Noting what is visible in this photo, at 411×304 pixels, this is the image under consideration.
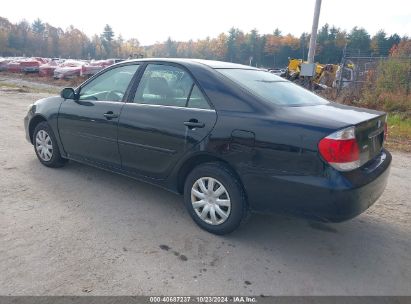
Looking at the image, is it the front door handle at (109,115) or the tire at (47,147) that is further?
the tire at (47,147)

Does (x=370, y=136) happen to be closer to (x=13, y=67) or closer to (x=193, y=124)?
(x=193, y=124)

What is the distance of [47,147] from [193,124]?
2.74 meters

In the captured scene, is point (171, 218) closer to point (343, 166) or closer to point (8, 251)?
point (8, 251)

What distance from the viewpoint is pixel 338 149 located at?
9.23 ft

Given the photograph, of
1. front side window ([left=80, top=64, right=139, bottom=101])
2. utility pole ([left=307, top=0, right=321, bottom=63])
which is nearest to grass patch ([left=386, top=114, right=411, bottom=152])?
utility pole ([left=307, top=0, right=321, bottom=63])

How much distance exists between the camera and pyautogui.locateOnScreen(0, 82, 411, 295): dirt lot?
2709mm

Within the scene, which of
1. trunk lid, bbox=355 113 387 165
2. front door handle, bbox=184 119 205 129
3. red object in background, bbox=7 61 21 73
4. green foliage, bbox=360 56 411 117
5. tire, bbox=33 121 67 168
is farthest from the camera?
red object in background, bbox=7 61 21 73

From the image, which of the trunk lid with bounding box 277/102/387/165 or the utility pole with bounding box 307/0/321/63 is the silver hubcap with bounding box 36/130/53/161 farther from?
the utility pole with bounding box 307/0/321/63

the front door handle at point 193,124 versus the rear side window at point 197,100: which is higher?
the rear side window at point 197,100

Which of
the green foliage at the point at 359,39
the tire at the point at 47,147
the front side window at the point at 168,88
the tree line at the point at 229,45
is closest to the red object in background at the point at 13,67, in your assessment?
the tire at the point at 47,147

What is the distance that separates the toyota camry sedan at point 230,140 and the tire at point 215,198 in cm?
1

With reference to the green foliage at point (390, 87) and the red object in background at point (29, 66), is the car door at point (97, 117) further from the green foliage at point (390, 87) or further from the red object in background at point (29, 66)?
the red object in background at point (29, 66)

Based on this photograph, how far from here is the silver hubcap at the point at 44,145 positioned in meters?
5.11

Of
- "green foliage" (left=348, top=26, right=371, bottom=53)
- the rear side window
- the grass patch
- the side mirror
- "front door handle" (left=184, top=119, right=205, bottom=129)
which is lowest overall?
the grass patch
